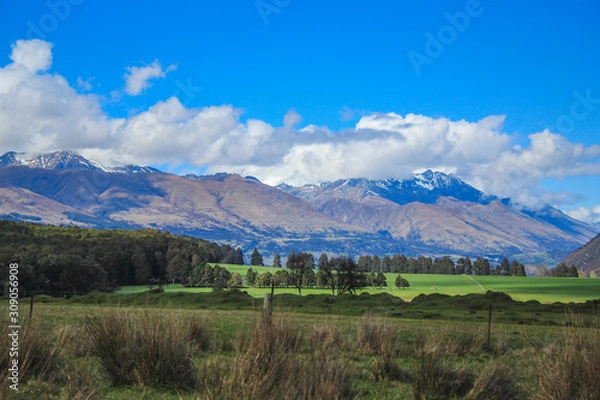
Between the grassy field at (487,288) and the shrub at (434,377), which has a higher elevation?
the shrub at (434,377)

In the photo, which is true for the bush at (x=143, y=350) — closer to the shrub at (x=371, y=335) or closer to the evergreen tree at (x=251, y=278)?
the shrub at (x=371, y=335)

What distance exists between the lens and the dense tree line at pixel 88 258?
76.1m

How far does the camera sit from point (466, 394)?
986 cm

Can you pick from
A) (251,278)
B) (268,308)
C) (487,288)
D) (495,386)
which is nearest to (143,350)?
(268,308)

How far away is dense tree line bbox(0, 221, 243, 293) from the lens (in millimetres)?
76062

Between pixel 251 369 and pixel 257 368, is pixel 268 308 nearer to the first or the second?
pixel 251 369

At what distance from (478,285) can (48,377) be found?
148364mm

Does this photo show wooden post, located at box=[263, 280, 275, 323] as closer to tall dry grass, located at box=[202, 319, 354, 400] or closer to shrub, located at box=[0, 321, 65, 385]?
tall dry grass, located at box=[202, 319, 354, 400]

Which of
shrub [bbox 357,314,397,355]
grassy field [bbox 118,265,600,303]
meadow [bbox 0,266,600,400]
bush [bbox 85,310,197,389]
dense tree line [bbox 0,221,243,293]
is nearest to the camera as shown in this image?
meadow [bbox 0,266,600,400]

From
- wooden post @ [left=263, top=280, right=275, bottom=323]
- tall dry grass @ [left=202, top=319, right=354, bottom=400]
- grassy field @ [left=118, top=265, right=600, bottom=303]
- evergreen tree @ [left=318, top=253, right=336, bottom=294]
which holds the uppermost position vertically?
wooden post @ [left=263, top=280, right=275, bottom=323]

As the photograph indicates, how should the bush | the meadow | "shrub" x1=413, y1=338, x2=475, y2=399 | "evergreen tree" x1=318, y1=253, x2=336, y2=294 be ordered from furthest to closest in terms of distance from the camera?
"evergreen tree" x1=318, y1=253, x2=336, y2=294, "shrub" x1=413, y1=338, x2=475, y2=399, the bush, the meadow

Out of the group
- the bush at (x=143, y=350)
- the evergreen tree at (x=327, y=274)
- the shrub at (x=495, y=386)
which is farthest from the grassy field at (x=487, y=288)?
the bush at (x=143, y=350)

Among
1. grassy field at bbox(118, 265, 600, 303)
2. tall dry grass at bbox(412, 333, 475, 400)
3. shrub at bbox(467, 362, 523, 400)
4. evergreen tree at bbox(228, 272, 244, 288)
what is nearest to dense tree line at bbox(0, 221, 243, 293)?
grassy field at bbox(118, 265, 600, 303)

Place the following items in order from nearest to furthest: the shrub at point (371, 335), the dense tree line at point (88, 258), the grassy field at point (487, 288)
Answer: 1. the shrub at point (371, 335)
2. the dense tree line at point (88, 258)
3. the grassy field at point (487, 288)
